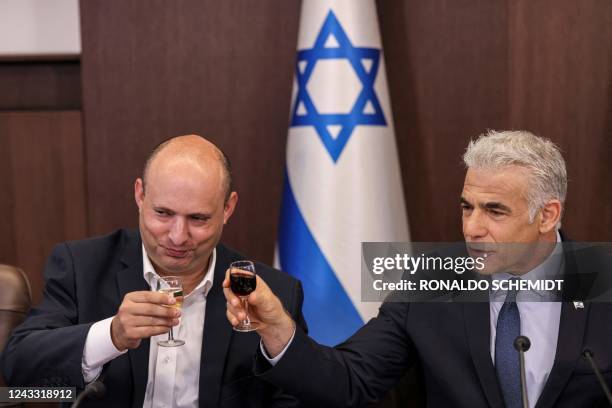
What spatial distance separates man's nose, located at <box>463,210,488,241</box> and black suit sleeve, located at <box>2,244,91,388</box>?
101 centimetres

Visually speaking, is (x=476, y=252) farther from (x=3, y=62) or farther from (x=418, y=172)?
(x=3, y=62)

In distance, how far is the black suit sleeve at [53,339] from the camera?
2111mm

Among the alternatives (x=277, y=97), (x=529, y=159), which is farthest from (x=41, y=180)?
(x=529, y=159)

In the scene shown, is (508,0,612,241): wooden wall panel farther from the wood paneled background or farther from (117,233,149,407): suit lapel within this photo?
(117,233,149,407): suit lapel

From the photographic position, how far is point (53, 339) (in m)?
2.15

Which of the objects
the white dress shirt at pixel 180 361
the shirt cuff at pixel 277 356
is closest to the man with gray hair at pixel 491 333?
the shirt cuff at pixel 277 356

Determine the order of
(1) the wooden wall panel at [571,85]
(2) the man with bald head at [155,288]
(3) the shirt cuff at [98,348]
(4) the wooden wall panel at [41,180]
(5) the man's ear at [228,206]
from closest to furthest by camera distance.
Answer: (3) the shirt cuff at [98,348], (2) the man with bald head at [155,288], (5) the man's ear at [228,206], (1) the wooden wall panel at [571,85], (4) the wooden wall panel at [41,180]

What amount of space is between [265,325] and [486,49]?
7.00 ft

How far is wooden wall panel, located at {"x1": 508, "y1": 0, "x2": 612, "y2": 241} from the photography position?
366cm

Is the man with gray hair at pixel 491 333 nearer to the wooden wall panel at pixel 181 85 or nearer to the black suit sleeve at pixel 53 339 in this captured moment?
the black suit sleeve at pixel 53 339

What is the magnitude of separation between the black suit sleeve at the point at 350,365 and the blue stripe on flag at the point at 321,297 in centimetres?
89

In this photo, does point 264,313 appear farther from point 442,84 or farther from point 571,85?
point 571,85

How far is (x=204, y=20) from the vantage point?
149 inches

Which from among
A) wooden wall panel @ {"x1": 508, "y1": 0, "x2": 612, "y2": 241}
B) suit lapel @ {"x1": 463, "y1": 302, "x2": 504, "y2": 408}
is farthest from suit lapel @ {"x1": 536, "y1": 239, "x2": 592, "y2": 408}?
wooden wall panel @ {"x1": 508, "y1": 0, "x2": 612, "y2": 241}
